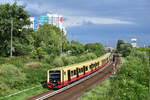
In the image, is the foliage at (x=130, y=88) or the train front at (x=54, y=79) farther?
the train front at (x=54, y=79)

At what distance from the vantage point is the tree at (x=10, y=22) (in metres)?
52.8

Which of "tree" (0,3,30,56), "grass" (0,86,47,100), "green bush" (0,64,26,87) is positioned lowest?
"grass" (0,86,47,100)

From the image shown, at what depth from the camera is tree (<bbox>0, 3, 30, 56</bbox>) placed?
173 ft

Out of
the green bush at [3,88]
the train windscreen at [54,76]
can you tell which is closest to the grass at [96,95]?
the train windscreen at [54,76]

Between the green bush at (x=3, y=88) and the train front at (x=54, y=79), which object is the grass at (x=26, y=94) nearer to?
the train front at (x=54, y=79)

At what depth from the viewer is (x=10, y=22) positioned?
52.5 metres

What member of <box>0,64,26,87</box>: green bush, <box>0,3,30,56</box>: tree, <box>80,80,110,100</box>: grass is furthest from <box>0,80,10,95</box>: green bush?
<box>0,3,30,56</box>: tree

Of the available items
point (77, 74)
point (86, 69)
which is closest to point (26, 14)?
point (86, 69)

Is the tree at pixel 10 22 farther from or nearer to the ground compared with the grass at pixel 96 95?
farther from the ground

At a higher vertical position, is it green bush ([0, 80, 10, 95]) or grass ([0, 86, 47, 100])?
green bush ([0, 80, 10, 95])

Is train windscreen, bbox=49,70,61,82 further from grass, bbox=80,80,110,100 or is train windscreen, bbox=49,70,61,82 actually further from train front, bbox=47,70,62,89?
grass, bbox=80,80,110,100

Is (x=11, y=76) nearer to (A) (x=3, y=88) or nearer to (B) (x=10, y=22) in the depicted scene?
(A) (x=3, y=88)

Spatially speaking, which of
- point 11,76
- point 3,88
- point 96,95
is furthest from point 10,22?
point 96,95

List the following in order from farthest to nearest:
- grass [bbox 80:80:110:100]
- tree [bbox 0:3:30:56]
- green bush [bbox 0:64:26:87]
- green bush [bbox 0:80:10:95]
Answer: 1. tree [bbox 0:3:30:56]
2. green bush [bbox 0:64:26:87]
3. green bush [bbox 0:80:10:95]
4. grass [bbox 80:80:110:100]
